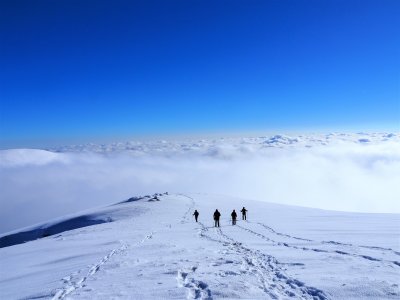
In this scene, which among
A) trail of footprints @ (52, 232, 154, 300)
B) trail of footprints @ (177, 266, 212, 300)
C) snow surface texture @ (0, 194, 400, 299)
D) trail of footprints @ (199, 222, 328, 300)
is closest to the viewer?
trail of footprints @ (199, 222, 328, 300)

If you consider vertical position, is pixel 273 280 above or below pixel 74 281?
above

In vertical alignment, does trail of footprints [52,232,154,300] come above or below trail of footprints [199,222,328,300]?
below

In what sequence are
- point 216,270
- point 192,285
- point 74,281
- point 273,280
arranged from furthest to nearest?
point 216,270 → point 74,281 → point 273,280 → point 192,285

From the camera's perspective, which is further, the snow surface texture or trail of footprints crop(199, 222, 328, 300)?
the snow surface texture

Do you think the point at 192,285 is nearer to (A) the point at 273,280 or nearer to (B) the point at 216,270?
(B) the point at 216,270

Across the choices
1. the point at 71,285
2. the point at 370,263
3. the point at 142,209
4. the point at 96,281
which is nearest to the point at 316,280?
the point at 370,263

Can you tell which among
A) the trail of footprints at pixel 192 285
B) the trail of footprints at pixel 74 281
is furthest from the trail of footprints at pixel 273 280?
the trail of footprints at pixel 74 281

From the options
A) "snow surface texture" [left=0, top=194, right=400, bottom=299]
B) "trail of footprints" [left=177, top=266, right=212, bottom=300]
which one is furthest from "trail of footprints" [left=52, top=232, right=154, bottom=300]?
"trail of footprints" [left=177, top=266, right=212, bottom=300]

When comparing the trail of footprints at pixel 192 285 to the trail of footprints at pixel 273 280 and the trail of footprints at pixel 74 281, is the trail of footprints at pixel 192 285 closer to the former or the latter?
the trail of footprints at pixel 273 280

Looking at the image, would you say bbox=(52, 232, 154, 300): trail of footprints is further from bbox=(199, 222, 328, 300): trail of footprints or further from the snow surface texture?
bbox=(199, 222, 328, 300): trail of footprints

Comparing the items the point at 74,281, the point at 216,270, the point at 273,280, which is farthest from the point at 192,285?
the point at 74,281

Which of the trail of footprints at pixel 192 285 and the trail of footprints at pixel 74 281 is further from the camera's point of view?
the trail of footprints at pixel 74 281

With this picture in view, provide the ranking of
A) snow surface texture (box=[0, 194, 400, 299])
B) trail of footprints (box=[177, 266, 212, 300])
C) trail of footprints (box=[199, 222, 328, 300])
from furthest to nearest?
snow surface texture (box=[0, 194, 400, 299])
trail of footprints (box=[177, 266, 212, 300])
trail of footprints (box=[199, 222, 328, 300])

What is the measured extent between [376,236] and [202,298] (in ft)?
49.1
